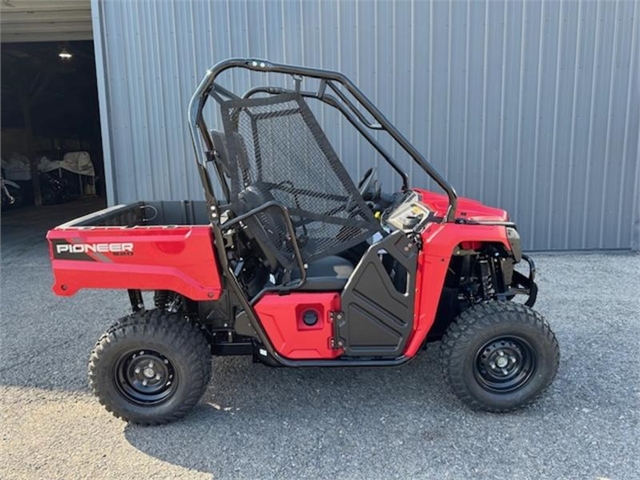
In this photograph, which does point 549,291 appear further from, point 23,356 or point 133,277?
point 23,356

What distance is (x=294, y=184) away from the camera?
8.98ft

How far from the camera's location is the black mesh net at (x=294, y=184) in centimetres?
268

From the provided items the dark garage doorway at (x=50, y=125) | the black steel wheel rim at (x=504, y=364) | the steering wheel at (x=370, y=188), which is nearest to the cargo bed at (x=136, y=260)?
the steering wheel at (x=370, y=188)

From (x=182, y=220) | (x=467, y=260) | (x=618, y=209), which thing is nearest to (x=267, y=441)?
(x=467, y=260)

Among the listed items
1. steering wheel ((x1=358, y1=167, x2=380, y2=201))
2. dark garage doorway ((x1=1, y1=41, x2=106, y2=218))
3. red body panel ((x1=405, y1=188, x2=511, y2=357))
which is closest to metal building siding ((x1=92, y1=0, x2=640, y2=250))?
steering wheel ((x1=358, y1=167, x2=380, y2=201))

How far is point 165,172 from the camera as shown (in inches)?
256

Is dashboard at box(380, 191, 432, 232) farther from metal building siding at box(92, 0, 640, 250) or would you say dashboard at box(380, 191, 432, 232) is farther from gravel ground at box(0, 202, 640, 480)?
A: metal building siding at box(92, 0, 640, 250)

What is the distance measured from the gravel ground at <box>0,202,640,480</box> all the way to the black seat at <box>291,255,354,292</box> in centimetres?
74

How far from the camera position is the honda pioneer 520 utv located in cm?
264

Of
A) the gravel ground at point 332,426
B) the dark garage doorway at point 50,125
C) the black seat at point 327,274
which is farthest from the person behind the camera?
the dark garage doorway at point 50,125

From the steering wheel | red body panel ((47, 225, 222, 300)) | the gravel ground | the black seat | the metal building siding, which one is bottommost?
the gravel ground

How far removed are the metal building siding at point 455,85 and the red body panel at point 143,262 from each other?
3.98m

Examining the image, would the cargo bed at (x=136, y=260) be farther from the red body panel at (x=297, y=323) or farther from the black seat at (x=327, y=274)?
the black seat at (x=327, y=274)

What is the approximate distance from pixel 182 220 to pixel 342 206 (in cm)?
158
